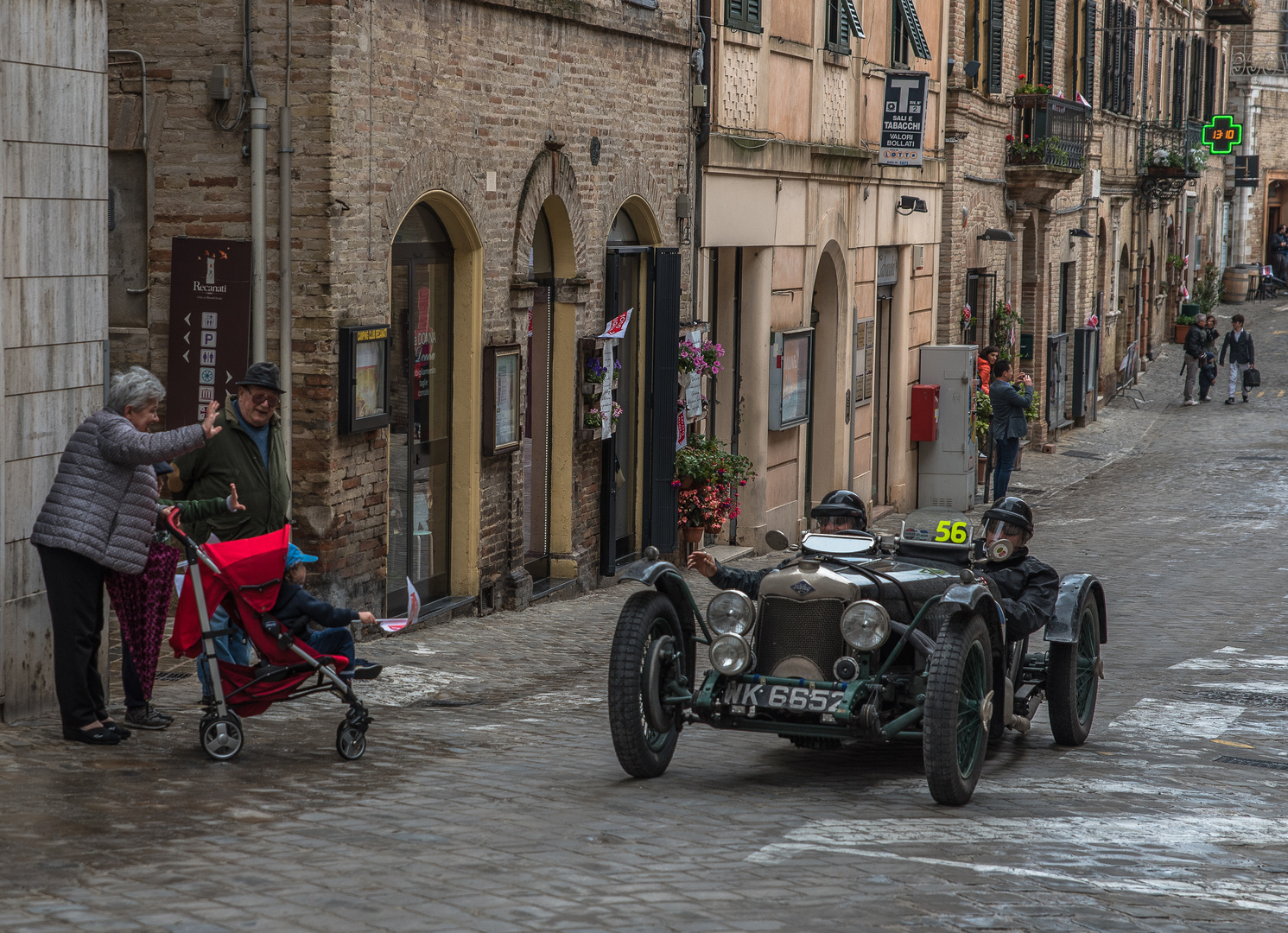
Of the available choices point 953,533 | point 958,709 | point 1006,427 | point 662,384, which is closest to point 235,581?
point 958,709

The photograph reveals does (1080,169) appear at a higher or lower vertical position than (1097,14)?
lower

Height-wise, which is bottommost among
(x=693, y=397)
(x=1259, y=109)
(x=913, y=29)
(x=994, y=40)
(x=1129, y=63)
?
(x=693, y=397)

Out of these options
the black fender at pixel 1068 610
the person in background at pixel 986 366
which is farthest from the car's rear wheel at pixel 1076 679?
the person in background at pixel 986 366

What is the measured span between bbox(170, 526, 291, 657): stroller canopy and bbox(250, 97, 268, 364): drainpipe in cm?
293

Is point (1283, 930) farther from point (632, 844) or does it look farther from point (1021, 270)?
point (1021, 270)

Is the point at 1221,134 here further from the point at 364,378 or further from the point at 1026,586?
the point at 1026,586

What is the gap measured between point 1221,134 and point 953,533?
3712cm

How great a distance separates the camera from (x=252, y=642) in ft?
25.1

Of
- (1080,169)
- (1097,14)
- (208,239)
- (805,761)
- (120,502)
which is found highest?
(1097,14)

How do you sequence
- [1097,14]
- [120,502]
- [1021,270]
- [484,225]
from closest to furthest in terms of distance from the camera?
[120,502] → [484,225] → [1021,270] → [1097,14]

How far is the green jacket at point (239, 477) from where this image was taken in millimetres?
8438

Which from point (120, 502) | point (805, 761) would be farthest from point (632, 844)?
point (120, 502)

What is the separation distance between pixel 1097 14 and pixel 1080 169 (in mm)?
5583

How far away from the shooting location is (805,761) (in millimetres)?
8258
